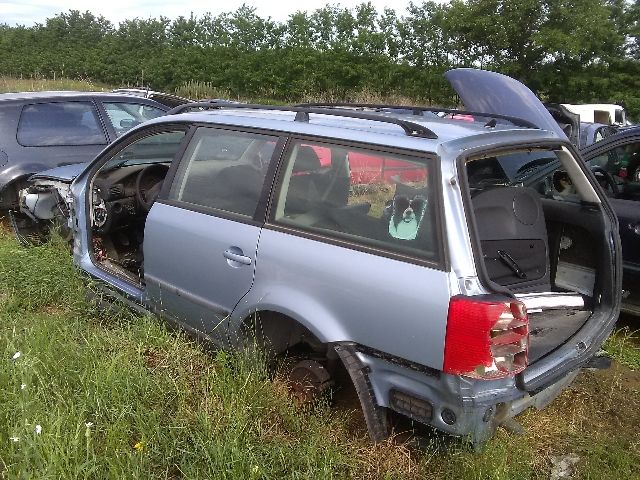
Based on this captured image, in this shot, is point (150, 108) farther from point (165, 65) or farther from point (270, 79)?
point (165, 65)

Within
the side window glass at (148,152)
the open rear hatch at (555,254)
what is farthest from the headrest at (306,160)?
the side window glass at (148,152)

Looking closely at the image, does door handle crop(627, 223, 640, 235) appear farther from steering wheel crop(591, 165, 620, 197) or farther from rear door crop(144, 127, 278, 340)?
rear door crop(144, 127, 278, 340)

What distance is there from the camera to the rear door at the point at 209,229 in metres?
2.97

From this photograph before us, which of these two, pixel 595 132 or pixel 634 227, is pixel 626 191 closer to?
pixel 634 227

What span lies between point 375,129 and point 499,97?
2979 mm

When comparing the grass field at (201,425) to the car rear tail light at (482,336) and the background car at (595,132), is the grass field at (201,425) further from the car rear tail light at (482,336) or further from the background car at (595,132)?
the background car at (595,132)

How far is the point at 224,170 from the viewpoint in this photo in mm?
3236

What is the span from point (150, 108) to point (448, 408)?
627cm

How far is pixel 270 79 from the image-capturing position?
90.5 ft

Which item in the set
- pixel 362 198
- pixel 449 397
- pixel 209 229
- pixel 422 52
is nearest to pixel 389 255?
pixel 362 198

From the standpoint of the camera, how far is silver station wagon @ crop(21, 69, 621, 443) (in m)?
2.27

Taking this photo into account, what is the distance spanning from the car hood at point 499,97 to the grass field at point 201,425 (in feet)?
8.00

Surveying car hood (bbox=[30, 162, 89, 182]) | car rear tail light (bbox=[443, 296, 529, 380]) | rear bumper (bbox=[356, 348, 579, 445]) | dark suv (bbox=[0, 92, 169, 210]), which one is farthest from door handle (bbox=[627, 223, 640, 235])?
dark suv (bbox=[0, 92, 169, 210])

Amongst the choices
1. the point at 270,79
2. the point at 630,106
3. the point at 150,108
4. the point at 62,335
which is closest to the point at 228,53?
the point at 270,79
